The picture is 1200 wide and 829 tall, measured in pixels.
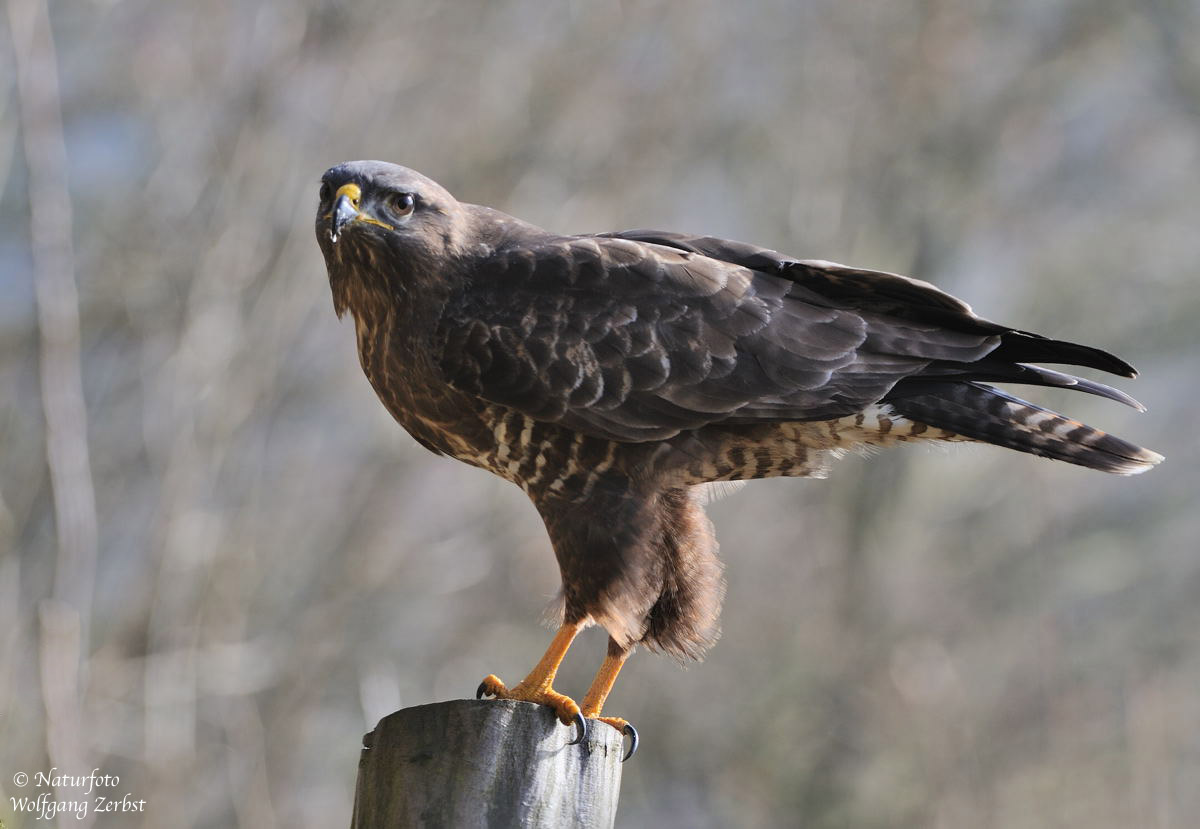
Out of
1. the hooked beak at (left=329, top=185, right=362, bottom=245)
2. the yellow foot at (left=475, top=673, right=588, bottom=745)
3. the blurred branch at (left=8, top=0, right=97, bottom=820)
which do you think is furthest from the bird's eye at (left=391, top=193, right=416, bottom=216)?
the blurred branch at (left=8, top=0, right=97, bottom=820)

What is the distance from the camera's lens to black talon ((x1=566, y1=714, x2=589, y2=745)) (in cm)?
302

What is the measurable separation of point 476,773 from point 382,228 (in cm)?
166

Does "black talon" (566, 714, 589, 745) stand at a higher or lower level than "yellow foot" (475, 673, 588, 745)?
lower

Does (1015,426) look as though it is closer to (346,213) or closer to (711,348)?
(711,348)

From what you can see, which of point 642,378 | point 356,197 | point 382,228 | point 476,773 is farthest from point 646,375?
point 476,773

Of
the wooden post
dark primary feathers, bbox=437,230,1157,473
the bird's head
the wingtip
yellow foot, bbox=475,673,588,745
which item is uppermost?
the bird's head

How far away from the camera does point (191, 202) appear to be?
9023 millimetres

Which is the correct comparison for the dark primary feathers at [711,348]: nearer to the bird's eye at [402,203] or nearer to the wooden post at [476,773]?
the bird's eye at [402,203]

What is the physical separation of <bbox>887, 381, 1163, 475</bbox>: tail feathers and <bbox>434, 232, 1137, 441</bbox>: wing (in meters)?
0.08

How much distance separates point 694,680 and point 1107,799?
380 cm

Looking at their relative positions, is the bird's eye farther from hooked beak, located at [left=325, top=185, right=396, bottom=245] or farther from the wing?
the wing

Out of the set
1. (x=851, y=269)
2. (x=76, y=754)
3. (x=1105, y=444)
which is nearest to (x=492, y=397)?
(x=851, y=269)

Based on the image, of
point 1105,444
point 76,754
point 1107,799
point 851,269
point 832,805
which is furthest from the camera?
point 832,805

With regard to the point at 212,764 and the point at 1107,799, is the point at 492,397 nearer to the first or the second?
the point at 212,764
